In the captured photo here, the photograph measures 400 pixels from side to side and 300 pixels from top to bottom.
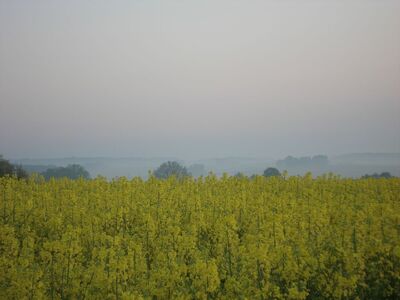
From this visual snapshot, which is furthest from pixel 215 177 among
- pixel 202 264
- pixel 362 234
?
pixel 202 264

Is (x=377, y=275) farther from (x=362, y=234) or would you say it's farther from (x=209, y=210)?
(x=209, y=210)

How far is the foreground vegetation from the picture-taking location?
331 inches

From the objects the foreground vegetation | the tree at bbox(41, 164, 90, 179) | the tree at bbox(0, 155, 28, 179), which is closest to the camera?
the foreground vegetation

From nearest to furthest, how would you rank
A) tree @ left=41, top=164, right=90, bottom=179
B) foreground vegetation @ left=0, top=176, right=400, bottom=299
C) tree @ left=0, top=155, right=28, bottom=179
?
foreground vegetation @ left=0, top=176, right=400, bottom=299 < tree @ left=0, top=155, right=28, bottom=179 < tree @ left=41, top=164, right=90, bottom=179

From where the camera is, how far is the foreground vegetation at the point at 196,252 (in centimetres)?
840

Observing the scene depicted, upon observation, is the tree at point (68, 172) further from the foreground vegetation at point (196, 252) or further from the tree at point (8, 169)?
the foreground vegetation at point (196, 252)

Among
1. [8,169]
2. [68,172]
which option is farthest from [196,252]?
[68,172]

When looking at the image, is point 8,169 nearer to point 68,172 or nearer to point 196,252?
point 196,252

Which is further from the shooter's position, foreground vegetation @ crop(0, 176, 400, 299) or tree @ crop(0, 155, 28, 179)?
tree @ crop(0, 155, 28, 179)

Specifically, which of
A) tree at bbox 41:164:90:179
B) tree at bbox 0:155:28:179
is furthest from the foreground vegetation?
tree at bbox 41:164:90:179

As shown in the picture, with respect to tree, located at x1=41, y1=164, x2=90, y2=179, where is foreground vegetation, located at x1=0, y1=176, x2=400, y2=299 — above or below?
above

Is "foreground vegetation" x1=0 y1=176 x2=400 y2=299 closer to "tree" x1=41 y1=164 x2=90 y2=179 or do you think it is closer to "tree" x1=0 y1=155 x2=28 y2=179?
"tree" x1=0 y1=155 x2=28 y2=179

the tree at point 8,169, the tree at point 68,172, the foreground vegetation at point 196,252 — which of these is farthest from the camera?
the tree at point 68,172

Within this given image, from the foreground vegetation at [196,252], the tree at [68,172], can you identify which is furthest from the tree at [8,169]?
the tree at [68,172]
